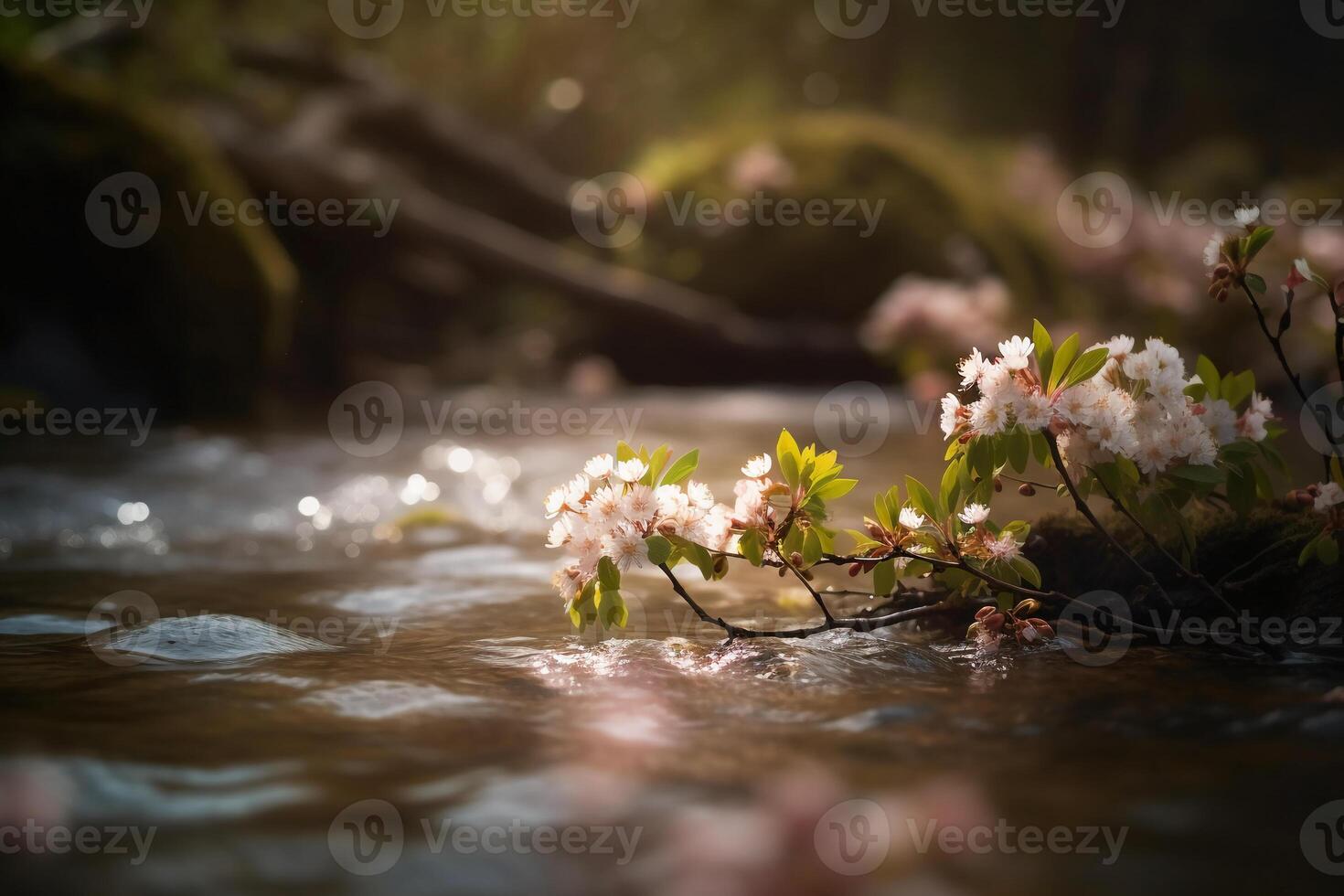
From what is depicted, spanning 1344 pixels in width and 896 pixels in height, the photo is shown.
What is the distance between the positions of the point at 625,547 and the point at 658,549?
3.3 inches

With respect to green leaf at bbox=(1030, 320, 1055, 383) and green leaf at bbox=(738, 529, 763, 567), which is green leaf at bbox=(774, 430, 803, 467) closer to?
green leaf at bbox=(738, 529, 763, 567)

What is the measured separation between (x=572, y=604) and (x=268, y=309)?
21.8 ft

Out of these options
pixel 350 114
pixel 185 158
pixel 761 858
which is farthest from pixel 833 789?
pixel 350 114

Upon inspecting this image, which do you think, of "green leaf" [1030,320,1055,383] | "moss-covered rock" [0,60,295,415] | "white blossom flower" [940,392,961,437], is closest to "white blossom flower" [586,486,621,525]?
"white blossom flower" [940,392,961,437]

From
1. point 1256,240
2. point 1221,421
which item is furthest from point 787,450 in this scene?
point 1256,240

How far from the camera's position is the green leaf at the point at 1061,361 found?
286 cm

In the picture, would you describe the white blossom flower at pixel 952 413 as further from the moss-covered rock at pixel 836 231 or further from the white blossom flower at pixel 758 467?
the moss-covered rock at pixel 836 231

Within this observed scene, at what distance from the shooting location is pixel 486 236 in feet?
41.1

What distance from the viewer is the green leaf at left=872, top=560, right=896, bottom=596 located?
10.5 feet

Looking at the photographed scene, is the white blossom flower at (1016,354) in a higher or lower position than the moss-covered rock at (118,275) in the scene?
lower

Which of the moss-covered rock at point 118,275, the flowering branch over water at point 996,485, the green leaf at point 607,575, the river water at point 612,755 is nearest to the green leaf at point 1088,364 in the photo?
the flowering branch over water at point 996,485

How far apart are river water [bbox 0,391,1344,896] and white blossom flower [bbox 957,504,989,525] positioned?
0.37 meters

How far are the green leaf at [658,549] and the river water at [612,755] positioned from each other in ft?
0.94

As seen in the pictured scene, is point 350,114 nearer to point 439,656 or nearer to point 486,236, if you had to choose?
point 486,236
